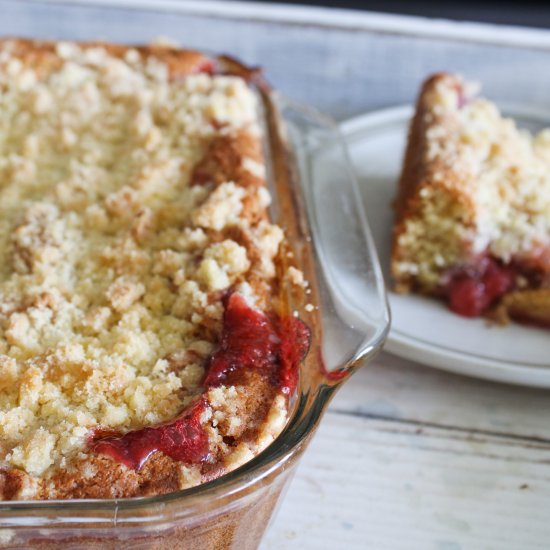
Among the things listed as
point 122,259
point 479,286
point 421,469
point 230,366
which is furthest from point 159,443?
point 479,286

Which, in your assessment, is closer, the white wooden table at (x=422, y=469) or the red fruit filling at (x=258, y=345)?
the red fruit filling at (x=258, y=345)

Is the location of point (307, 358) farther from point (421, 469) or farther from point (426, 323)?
point (426, 323)

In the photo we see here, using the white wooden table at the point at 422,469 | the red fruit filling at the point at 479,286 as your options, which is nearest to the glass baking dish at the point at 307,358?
the white wooden table at the point at 422,469

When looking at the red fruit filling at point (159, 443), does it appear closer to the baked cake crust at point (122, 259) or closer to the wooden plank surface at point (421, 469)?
the baked cake crust at point (122, 259)

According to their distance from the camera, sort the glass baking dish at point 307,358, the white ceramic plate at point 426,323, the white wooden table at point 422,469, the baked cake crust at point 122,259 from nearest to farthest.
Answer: the glass baking dish at point 307,358 → the baked cake crust at point 122,259 → the white wooden table at point 422,469 → the white ceramic plate at point 426,323

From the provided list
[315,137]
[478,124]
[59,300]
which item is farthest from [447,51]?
[59,300]

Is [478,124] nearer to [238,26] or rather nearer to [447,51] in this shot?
[447,51]
